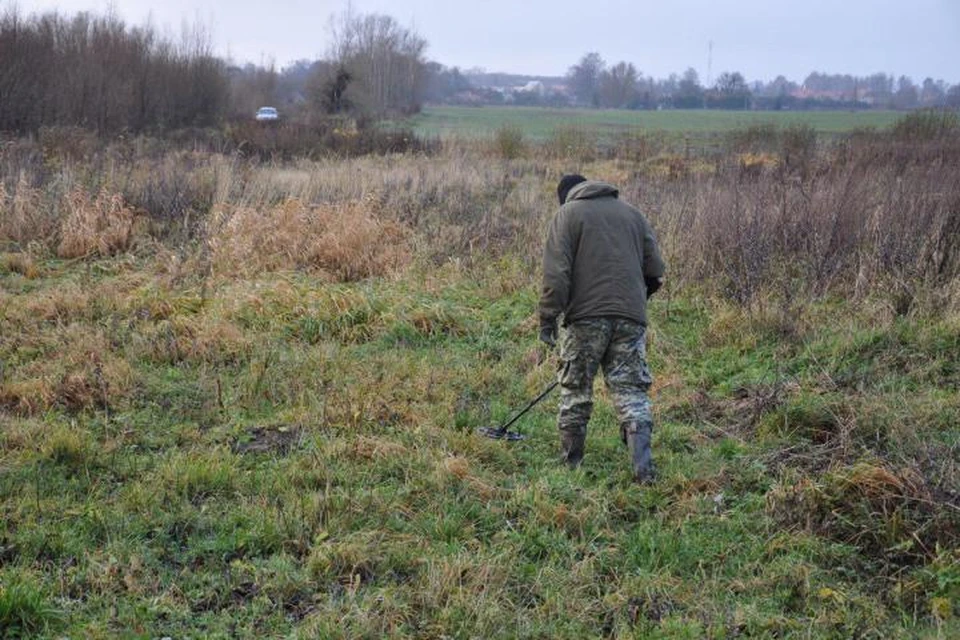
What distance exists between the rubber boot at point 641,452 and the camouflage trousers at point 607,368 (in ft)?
0.08

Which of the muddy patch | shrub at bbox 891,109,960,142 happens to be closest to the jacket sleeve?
the muddy patch

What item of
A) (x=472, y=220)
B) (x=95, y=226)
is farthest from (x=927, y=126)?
(x=95, y=226)

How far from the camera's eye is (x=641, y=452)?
16.9ft

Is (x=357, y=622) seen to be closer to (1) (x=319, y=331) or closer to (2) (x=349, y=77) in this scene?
(1) (x=319, y=331)

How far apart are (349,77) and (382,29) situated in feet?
30.8

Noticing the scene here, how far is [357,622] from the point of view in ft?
11.8

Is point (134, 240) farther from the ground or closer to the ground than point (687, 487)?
farther from the ground

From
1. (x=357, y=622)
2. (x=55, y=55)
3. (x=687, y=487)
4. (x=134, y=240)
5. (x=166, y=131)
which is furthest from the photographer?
(x=166, y=131)

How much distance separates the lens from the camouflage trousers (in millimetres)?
5180

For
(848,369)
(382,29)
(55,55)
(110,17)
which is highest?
(382,29)

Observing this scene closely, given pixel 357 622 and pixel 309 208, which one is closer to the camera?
pixel 357 622

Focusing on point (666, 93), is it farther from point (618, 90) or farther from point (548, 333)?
point (548, 333)

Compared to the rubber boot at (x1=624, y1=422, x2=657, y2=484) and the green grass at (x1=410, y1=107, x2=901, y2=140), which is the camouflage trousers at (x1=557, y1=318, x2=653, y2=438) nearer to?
the rubber boot at (x1=624, y1=422, x2=657, y2=484)

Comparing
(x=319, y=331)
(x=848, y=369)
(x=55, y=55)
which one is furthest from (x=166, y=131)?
(x=848, y=369)
